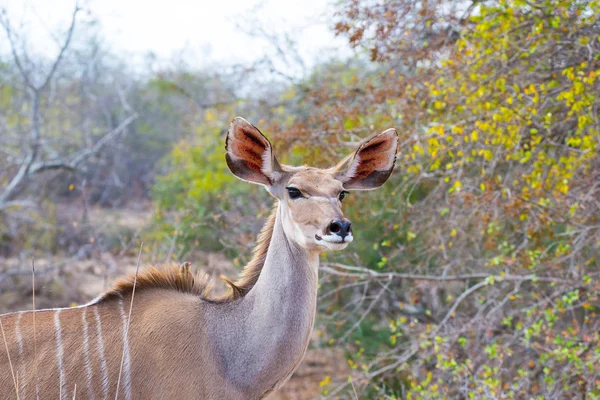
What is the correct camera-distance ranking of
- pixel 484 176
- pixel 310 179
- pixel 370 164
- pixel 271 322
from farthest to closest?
pixel 484 176 → pixel 370 164 → pixel 310 179 → pixel 271 322

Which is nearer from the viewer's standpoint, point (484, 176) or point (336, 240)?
point (336, 240)

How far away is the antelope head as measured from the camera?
3142mm

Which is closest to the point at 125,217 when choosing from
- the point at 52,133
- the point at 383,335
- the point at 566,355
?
the point at 52,133

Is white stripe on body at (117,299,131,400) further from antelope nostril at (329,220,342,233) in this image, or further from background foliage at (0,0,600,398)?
background foliage at (0,0,600,398)

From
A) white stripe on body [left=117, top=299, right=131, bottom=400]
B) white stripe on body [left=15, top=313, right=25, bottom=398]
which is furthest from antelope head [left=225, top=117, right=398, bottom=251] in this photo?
white stripe on body [left=15, top=313, right=25, bottom=398]

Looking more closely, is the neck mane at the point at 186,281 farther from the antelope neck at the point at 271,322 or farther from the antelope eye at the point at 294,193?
the antelope eye at the point at 294,193

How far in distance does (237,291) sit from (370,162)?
0.93 m

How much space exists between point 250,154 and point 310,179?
32 centimetres

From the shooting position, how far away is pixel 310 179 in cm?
338

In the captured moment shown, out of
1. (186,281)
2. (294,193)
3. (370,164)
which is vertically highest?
(370,164)

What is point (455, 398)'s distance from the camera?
5.66 meters

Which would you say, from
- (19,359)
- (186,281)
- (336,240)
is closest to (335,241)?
(336,240)

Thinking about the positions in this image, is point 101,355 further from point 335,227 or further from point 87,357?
point 335,227

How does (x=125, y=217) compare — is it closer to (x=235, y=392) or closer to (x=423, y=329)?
(x=423, y=329)
